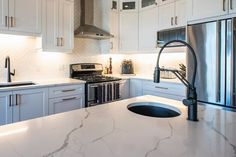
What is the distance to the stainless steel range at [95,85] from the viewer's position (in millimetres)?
3268

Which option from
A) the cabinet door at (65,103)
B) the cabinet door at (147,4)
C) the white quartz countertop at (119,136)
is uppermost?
the cabinet door at (147,4)

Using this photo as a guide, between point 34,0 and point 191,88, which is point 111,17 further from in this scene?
point 191,88

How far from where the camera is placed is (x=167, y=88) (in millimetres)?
3203

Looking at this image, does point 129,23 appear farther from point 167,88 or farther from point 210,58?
point 210,58

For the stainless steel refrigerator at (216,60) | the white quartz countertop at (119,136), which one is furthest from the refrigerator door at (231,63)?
the white quartz countertop at (119,136)

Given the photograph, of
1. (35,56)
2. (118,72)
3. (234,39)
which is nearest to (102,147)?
(234,39)

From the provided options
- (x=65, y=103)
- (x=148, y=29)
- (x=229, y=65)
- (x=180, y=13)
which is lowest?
(x=65, y=103)

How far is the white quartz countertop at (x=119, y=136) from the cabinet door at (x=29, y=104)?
1554 mm

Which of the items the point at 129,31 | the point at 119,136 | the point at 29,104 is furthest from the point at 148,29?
the point at 119,136

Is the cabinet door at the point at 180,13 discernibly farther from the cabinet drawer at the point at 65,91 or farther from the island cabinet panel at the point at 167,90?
the cabinet drawer at the point at 65,91

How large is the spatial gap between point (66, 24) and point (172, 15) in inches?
73.8

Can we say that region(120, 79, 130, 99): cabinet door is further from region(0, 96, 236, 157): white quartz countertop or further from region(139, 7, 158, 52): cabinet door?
region(0, 96, 236, 157): white quartz countertop

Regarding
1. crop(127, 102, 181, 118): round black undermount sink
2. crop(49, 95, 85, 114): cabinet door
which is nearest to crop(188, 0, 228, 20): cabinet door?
crop(127, 102, 181, 118): round black undermount sink

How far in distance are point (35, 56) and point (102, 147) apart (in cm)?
286
